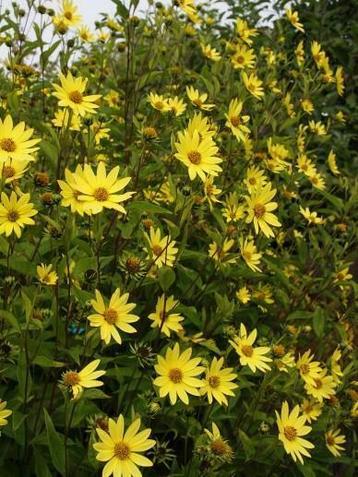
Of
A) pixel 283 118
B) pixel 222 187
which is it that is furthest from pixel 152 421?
pixel 283 118

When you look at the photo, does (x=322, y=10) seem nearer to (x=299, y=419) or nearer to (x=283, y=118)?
(x=283, y=118)

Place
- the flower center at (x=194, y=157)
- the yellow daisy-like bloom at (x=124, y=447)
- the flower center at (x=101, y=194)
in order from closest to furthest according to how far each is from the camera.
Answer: the yellow daisy-like bloom at (x=124, y=447)
the flower center at (x=101, y=194)
the flower center at (x=194, y=157)

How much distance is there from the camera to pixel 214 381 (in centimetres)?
166

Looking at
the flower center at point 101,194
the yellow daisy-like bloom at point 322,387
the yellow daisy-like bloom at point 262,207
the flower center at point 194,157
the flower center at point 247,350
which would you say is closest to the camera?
the flower center at point 101,194

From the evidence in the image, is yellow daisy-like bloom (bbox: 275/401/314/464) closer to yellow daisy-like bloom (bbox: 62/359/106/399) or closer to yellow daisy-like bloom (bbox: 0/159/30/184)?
yellow daisy-like bloom (bbox: 62/359/106/399)

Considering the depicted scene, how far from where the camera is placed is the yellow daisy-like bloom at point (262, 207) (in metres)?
1.87

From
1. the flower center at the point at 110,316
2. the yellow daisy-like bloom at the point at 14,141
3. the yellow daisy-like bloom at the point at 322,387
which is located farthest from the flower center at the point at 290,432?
the yellow daisy-like bloom at the point at 14,141

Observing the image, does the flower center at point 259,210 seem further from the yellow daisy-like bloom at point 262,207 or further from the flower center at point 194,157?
the flower center at point 194,157

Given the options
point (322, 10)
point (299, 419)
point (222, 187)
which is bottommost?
point (299, 419)

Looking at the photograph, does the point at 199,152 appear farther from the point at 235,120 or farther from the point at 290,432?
the point at 290,432

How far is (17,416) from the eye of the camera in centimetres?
145

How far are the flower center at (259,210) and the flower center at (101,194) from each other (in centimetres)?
61

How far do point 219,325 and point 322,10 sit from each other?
3.46m

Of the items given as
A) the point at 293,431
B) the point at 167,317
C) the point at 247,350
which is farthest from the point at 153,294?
the point at 293,431
